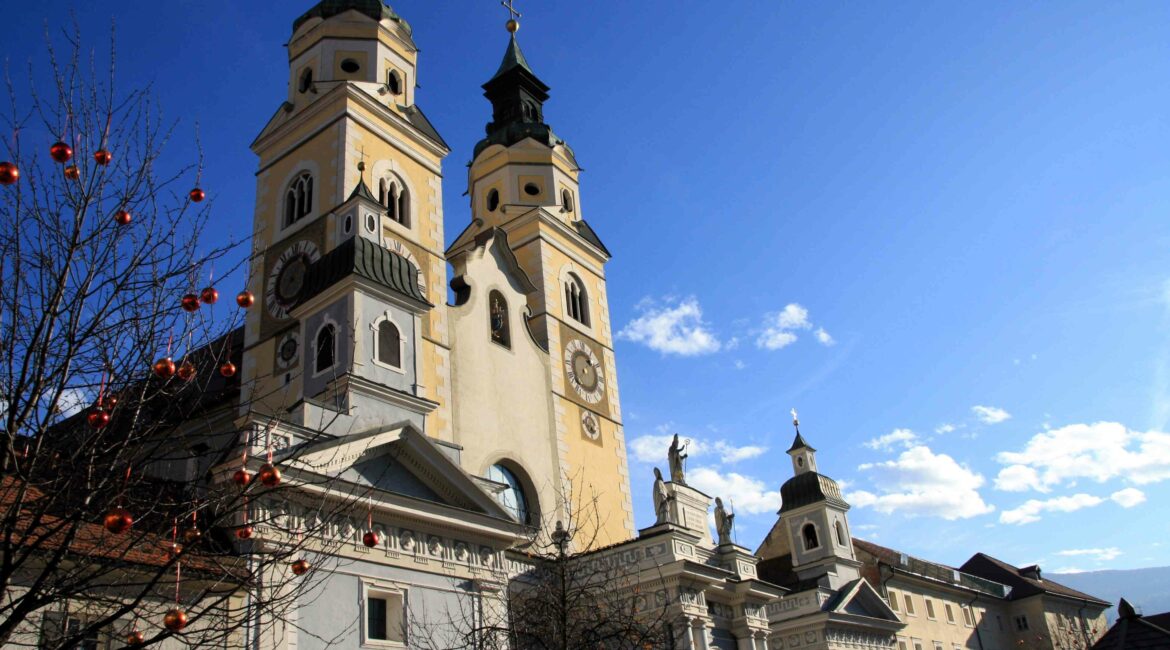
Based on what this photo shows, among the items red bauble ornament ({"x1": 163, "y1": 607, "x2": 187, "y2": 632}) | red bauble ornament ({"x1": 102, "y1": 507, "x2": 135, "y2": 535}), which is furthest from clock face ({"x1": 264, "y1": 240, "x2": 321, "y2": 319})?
red bauble ornament ({"x1": 102, "y1": 507, "x2": 135, "y2": 535})

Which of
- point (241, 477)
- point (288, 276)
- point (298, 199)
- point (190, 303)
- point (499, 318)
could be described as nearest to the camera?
point (241, 477)

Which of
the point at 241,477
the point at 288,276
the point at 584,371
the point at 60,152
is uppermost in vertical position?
the point at 288,276

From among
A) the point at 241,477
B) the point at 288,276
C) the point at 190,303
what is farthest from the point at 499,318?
the point at 241,477

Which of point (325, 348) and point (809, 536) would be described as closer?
point (325, 348)

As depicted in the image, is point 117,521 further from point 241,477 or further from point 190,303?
point 190,303

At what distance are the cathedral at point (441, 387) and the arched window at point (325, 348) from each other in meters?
0.05

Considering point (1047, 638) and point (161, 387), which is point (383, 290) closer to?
point (161, 387)

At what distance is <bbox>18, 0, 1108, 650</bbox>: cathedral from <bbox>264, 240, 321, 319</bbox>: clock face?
64 millimetres

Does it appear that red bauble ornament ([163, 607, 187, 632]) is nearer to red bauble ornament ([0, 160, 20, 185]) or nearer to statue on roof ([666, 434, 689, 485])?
red bauble ornament ([0, 160, 20, 185])

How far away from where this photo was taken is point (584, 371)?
31.2 metres

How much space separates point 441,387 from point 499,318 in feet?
14.8

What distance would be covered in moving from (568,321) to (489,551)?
1340cm

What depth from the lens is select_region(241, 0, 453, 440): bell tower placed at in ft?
65.4

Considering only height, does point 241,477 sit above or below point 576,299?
below
